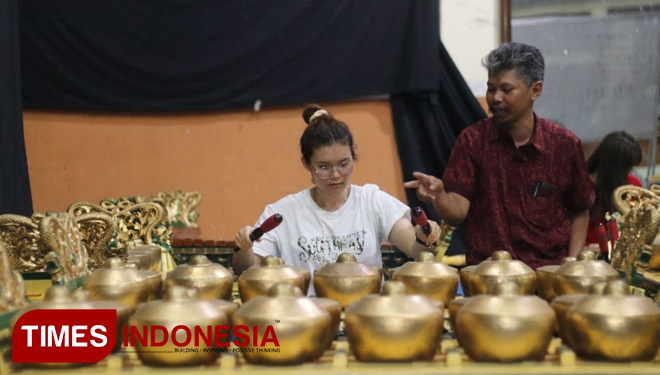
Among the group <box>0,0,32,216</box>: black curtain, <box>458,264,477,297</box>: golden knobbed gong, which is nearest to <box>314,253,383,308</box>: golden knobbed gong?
<box>458,264,477,297</box>: golden knobbed gong

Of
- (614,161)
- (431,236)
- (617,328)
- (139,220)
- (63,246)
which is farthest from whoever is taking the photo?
(614,161)

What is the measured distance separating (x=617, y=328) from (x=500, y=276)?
0.35 metres

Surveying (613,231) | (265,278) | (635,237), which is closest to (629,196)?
(613,231)

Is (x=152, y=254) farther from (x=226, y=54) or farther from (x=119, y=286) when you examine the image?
(x=226, y=54)

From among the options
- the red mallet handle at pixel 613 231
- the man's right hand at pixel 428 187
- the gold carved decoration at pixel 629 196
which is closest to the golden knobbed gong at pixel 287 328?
the man's right hand at pixel 428 187

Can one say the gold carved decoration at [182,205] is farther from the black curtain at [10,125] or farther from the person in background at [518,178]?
the person in background at [518,178]

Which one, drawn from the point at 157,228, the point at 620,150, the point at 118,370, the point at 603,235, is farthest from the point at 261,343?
the point at 620,150

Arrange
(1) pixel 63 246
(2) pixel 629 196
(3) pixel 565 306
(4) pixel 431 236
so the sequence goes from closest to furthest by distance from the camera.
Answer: (3) pixel 565 306 < (1) pixel 63 246 < (4) pixel 431 236 < (2) pixel 629 196

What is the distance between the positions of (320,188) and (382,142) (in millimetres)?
1943

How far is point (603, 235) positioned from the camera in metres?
1.98

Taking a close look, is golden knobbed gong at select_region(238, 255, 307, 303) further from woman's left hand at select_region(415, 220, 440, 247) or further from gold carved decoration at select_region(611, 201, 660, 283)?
gold carved decoration at select_region(611, 201, 660, 283)

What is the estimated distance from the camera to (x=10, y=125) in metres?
2.88

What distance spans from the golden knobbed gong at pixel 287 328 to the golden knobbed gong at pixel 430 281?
31cm

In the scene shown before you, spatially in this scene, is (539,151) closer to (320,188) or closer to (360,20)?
(320,188)
